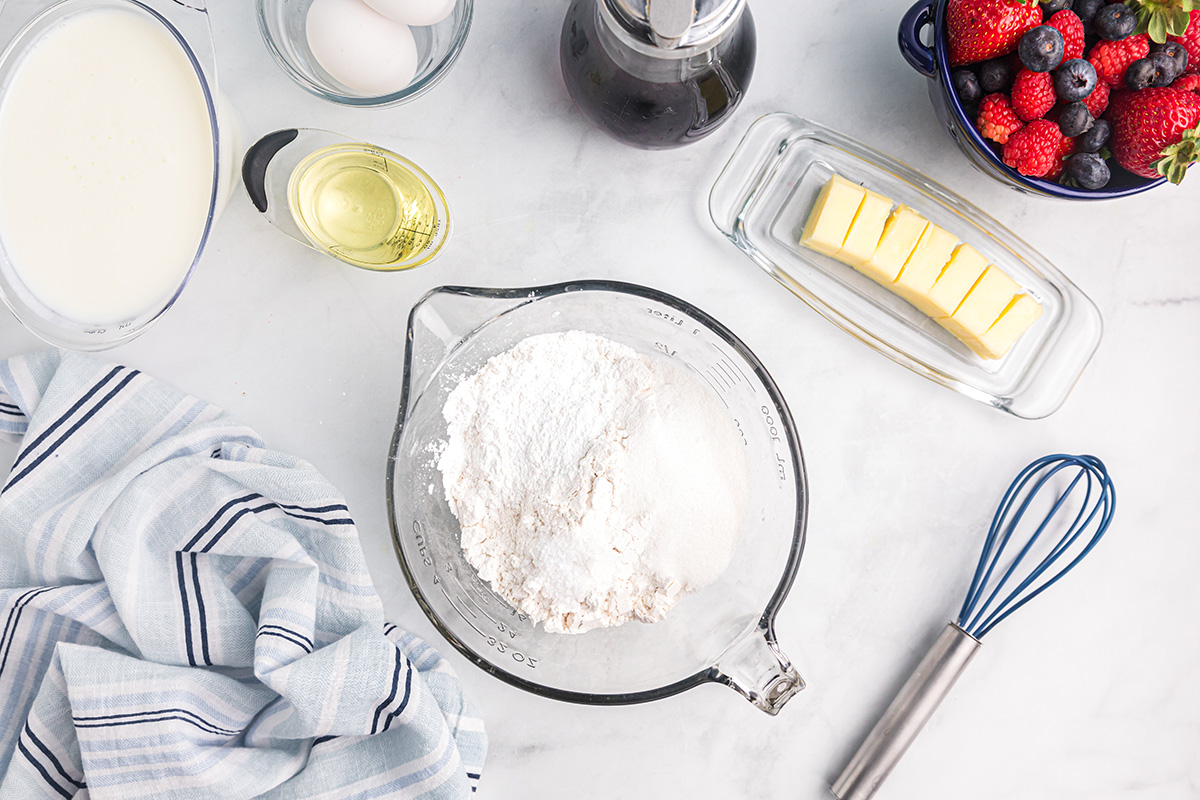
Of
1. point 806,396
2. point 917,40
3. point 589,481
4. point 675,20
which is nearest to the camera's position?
point 675,20

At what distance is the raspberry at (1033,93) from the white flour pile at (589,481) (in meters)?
0.52

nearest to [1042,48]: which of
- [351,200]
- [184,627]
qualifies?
[351,200]

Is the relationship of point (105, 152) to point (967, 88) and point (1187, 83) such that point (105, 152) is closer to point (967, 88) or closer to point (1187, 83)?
point (967, 88)

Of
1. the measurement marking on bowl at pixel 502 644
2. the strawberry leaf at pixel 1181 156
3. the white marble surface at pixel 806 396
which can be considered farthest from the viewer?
the white marble surface at pixel 806 396

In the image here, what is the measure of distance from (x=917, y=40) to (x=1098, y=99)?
0.76 feet

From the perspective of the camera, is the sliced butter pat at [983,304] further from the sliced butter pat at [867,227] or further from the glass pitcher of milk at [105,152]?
the glass pitcher of milk at [105,152]

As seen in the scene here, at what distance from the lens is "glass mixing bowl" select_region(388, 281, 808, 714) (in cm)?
93

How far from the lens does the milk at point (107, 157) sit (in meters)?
0.86

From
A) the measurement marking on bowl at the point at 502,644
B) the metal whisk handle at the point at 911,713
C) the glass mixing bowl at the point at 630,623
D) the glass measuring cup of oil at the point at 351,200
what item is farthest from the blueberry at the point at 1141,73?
the measurement marking on bowl at the point at 502,644

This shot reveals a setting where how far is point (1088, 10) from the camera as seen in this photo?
91 cm

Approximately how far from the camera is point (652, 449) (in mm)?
854

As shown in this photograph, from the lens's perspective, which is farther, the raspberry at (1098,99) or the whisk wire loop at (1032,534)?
the whisk wire loop at (1032,534)

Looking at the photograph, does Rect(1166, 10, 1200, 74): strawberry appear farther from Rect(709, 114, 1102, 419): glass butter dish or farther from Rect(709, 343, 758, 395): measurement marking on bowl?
Rect(709, 343, 758, 395): measurement marking on bowl

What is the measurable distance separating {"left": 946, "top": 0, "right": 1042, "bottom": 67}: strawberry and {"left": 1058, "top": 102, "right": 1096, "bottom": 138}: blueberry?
101 millimetres
